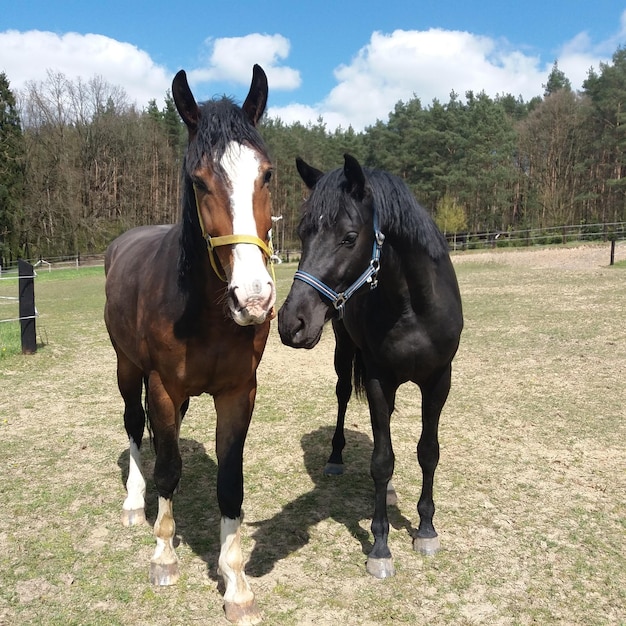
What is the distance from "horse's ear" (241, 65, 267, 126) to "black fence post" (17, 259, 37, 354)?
6653 mm

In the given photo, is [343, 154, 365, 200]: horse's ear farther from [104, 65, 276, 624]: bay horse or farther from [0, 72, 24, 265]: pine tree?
[0, 72, 24, 265]: pine tree

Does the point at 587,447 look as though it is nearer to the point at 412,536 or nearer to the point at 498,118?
the point at 412,536

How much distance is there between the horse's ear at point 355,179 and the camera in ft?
7.57

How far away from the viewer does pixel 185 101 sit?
2.10 meters

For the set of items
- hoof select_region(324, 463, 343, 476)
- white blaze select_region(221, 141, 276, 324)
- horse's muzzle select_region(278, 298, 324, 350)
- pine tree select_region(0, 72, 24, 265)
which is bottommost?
hoof select_region(324, 463, 343, 476)

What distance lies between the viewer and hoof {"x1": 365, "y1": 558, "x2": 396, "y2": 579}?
268 centimetres

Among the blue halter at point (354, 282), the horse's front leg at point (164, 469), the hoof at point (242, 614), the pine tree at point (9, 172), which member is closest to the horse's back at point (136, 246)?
the horse's front leg at point (164, 469)

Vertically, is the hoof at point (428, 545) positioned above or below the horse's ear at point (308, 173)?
below

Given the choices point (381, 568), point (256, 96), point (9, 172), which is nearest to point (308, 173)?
point (256, 96)

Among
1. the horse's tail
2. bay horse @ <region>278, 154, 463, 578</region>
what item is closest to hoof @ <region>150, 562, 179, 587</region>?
bay horse @ <region>278, 154, 463, 578</region>

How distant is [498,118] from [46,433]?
140ft

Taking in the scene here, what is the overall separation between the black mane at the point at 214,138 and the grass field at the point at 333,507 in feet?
6.38

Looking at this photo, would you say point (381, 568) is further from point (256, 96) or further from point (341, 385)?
point (256, 96)

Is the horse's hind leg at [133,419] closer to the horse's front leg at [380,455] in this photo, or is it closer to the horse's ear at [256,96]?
the horse's front leg at [380,455]
